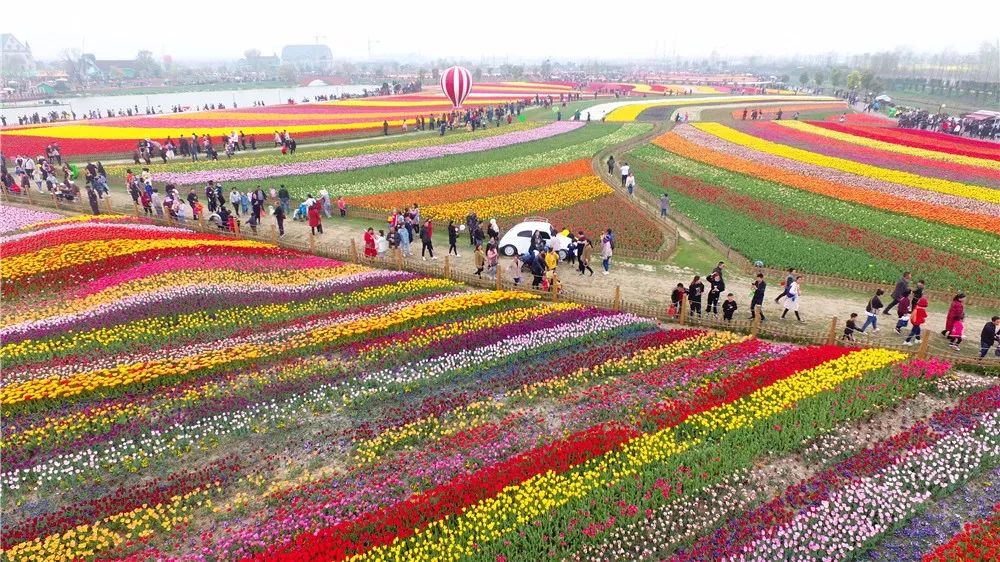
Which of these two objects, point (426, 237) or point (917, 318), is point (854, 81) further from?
point (426, 237)

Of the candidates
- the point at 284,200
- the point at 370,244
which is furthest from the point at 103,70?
the point at 370,244

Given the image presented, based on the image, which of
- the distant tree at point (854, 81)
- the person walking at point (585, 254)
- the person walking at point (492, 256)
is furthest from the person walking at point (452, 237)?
the distant tree at point (854, 81)

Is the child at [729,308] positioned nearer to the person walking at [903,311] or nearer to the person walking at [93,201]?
the person walking at [903,311]

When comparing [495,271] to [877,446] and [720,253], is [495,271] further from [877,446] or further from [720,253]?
[877,446]

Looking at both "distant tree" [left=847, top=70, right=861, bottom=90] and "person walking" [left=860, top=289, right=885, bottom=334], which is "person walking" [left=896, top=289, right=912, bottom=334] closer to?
"person walking" [left=860, top=289, right=885, bottom=334]

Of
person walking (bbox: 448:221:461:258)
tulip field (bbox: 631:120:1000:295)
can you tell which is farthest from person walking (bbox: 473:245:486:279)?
tulip field (bbox: 631:120:1000:295)

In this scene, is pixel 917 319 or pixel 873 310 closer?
pixel 917 319
